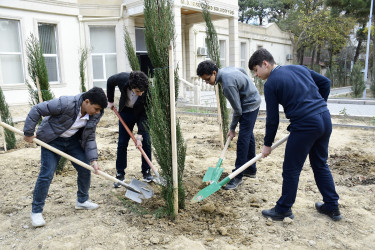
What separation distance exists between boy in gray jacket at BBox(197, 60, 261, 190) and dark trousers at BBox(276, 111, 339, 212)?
951 millimetres

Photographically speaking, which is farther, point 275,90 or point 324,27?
point 324,27

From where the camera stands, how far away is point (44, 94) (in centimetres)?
486

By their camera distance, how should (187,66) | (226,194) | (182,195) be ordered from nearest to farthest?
(182,195), (226,194), (187,66)

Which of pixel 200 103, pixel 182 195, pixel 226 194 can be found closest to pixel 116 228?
pixel 182 195

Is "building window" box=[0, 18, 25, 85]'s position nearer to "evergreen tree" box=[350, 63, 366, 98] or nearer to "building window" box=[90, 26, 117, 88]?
"building window" box=[90, 26, 117, 88]

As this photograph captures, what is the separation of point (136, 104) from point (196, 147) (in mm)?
2475

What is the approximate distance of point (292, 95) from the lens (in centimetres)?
274

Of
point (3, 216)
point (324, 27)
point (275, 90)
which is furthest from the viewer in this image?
point (324, 27)

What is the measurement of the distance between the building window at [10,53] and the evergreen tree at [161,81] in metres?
9.08

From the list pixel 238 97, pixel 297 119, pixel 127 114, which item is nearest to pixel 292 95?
pixel 297 119

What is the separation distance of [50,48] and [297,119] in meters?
10.8

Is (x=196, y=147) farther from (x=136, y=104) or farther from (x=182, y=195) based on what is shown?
(x=182, y=195)

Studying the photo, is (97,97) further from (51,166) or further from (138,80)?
(51,166)

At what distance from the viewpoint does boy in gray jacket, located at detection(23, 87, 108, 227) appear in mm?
2824
